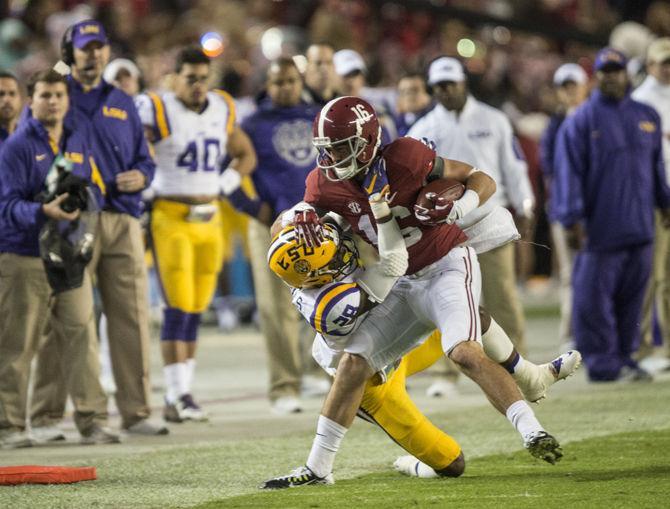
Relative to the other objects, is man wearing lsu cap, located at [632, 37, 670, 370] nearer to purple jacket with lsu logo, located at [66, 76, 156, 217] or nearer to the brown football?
purple jacket with lsu logo, located at [66, 76, 156, 217]

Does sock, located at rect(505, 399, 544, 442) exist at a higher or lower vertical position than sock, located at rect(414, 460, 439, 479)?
higher

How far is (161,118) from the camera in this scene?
962cm

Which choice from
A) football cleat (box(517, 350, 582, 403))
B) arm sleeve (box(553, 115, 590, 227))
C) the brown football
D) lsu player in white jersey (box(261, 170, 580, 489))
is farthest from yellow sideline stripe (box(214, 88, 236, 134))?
football cleat (box(517, 350, 582, 403))

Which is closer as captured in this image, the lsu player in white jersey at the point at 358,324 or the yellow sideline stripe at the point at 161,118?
the lsu player in white jersey at the point at 358,324

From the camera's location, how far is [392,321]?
22.4ft

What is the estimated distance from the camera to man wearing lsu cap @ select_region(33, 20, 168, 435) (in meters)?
8.61

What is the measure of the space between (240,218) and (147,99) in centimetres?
503

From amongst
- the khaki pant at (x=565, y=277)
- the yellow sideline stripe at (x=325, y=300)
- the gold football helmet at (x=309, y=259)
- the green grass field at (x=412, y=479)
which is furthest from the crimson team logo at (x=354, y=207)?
the khaki pant at (x=565, y=277)

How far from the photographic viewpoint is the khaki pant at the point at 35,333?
8133 mm

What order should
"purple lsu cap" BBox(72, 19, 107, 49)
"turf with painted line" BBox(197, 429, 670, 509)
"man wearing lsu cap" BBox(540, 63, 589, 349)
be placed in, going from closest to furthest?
1. "turf with painted line" BBox(197, 429, 670, 509)
2. "purple lsu cap" BBox(72, 19, 107, 49)
3. "man wearing lsu cap" BBox(540, 63, 589, 349)

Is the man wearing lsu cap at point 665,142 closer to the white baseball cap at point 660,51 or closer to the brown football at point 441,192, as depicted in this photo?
Answer: the white baseball cap at point 660,51

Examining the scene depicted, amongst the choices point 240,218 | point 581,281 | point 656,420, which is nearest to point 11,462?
point 656,420

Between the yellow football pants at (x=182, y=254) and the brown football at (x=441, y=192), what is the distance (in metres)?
3.17

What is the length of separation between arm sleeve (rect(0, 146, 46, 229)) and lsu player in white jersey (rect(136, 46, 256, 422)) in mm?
1620
